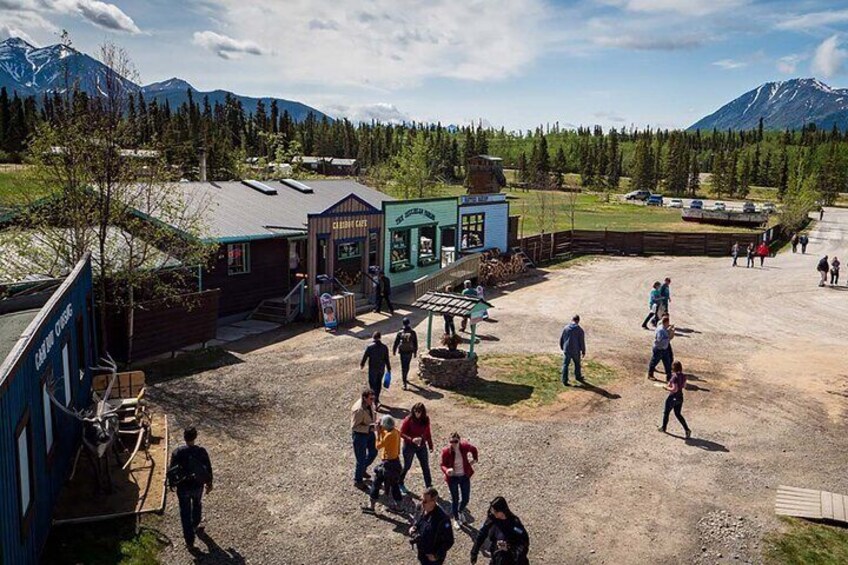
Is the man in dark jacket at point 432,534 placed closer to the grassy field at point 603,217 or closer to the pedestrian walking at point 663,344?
the pedestrian walking at point 663,344

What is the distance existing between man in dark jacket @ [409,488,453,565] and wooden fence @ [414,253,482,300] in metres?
19.8

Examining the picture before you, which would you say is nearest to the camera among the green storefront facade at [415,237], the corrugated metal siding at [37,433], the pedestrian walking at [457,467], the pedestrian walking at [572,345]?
the corrugated metal siding at [37,433]

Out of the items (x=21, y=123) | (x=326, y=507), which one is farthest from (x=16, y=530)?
(x=21, y=123)

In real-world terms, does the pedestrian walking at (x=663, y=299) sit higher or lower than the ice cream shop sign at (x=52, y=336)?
lower

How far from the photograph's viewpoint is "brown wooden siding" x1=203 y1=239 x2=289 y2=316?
76.6 feet

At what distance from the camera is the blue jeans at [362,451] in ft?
37.5

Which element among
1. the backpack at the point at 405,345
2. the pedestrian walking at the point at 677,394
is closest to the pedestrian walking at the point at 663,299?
the pedestrian walking at the point at 677,394

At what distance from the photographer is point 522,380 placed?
715 inches

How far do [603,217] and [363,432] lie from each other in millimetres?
70110

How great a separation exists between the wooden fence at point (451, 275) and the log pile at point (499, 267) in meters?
0.59

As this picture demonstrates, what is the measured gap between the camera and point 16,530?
7.77 m

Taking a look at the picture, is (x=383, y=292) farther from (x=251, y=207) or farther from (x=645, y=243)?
(x=645, y=243)

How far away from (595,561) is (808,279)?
3281 cm

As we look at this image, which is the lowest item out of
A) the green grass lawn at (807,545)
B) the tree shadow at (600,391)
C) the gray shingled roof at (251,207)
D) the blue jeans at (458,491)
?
the green grass lawn at (807,545)
